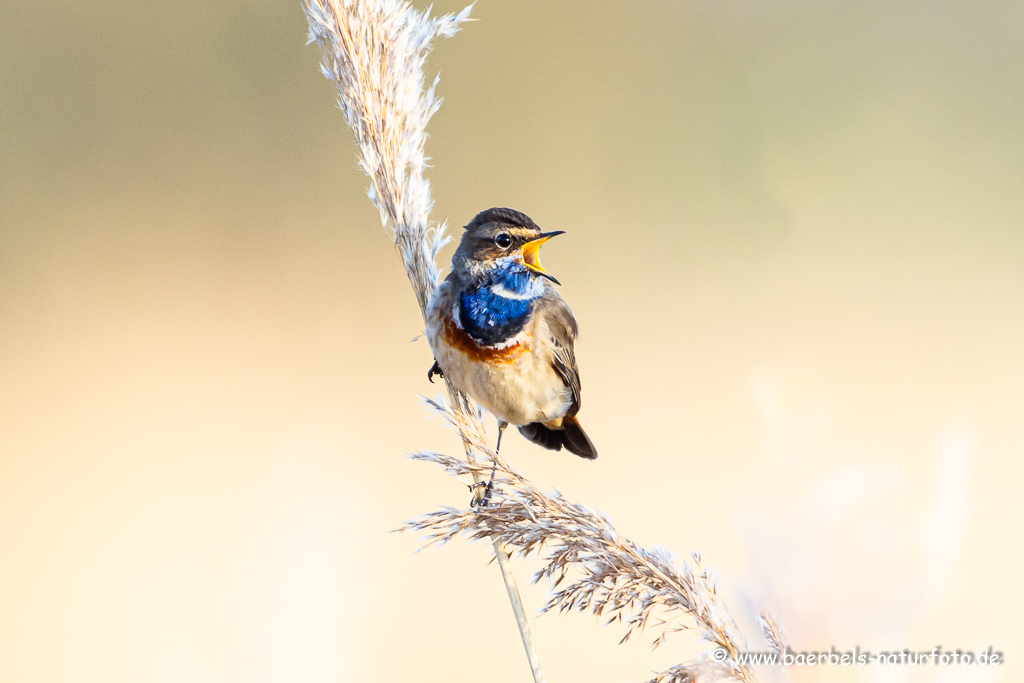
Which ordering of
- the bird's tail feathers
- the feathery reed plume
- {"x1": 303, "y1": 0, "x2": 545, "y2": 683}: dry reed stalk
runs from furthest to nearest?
the bird's tail feathers → {"x1": 303, "y1": 0, "x2": 545, "y2": 683}: dry reed stalk → the feathery reed plume

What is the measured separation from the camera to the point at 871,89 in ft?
17.1

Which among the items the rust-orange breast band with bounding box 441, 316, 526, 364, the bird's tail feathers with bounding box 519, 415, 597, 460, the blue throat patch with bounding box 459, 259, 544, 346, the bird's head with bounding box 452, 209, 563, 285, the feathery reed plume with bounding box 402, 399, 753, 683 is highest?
the bird's head with bounding box 452, 209, 563, 285

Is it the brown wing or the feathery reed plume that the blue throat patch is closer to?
the brown wing

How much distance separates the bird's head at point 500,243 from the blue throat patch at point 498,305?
18 millimetres

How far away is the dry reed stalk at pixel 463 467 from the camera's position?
56.6 inches

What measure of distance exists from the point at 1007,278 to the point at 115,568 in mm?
4983

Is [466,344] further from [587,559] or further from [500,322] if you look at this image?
[587,559]

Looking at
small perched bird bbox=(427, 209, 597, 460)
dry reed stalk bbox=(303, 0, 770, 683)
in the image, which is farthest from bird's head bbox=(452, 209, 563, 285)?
dry reed stalk bbox=(303, 0, 770, 683)

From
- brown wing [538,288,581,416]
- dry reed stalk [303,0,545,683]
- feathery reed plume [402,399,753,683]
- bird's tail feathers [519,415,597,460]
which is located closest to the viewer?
feathery reed plume [402,399,753,683]

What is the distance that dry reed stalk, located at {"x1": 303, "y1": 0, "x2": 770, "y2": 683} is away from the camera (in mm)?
1438

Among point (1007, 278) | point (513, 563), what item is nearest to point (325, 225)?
point (513, 563)

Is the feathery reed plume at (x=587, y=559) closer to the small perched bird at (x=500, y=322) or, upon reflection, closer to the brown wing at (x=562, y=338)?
the small perched bird at (x=500, y=322)

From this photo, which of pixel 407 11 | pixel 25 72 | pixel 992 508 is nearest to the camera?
pixel 407 11

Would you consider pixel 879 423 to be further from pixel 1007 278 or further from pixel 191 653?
pixel 191 653
